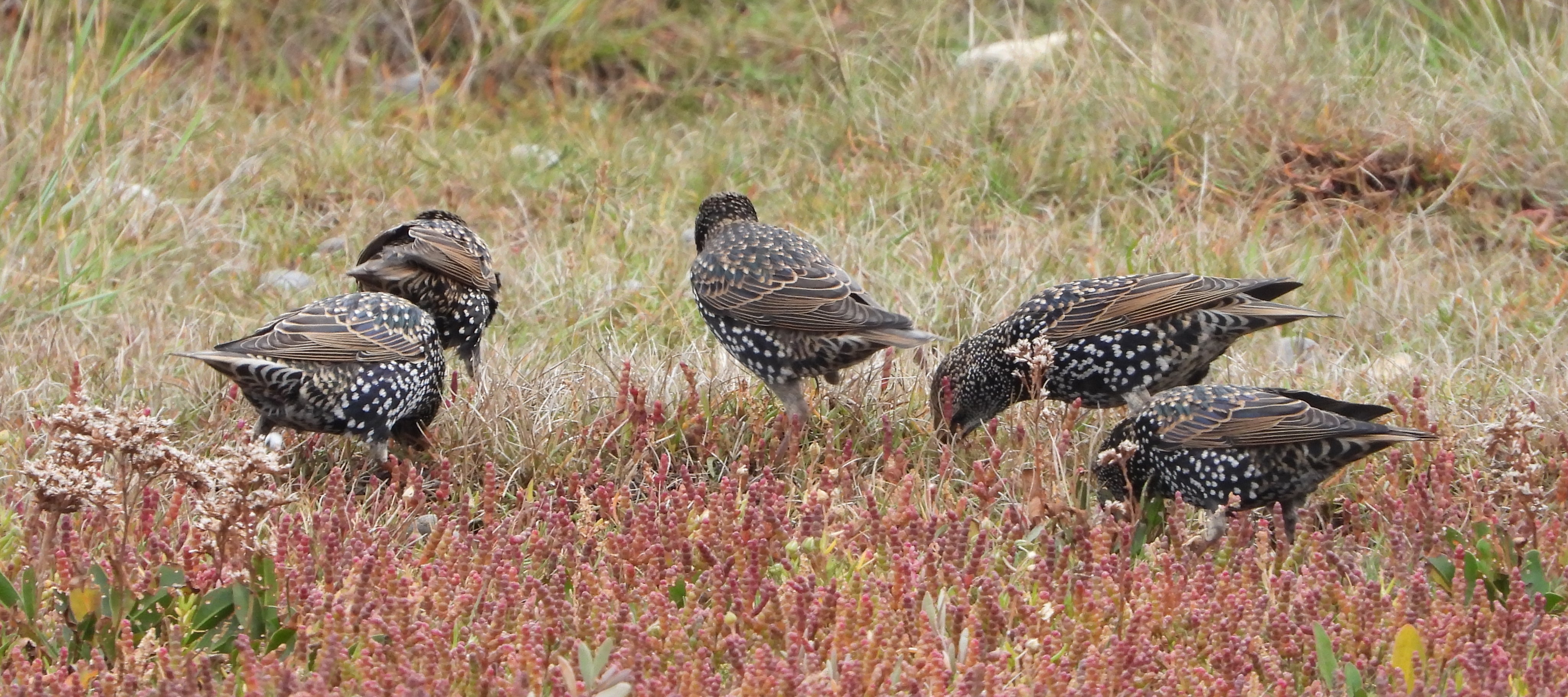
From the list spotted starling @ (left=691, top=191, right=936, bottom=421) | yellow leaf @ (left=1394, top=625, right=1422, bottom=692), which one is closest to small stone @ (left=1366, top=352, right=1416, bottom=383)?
spotted starling @ (left=691, top=191, right=936, bottom=421)

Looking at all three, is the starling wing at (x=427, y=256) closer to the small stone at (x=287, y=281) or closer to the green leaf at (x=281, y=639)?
the small stone at (x=287, y=281)

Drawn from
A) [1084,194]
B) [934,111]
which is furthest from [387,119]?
[1084,194]

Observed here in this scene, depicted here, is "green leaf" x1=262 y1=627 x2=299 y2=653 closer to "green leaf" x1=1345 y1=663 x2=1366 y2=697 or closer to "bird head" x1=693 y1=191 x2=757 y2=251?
"green leaf" x1=1345 y1=663 x2=1366 y2=697

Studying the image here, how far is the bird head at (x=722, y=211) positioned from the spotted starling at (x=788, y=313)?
0.28 m

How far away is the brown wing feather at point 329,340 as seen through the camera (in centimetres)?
560

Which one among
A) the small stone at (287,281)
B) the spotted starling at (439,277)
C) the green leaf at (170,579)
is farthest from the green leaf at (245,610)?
the small stone at (287,281)

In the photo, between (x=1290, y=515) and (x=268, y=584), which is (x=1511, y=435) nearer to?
(x=1290, y=515)

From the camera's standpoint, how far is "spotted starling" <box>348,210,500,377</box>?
6.61 metres

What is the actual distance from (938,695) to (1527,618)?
4.77 ft

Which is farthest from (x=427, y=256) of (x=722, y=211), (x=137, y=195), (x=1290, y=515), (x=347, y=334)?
(x=1290, y=515)

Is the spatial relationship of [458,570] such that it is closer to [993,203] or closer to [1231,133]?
[993,203]

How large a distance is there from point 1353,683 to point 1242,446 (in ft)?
4.75

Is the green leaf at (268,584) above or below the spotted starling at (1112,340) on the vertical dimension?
above

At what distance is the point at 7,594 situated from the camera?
4.18m
